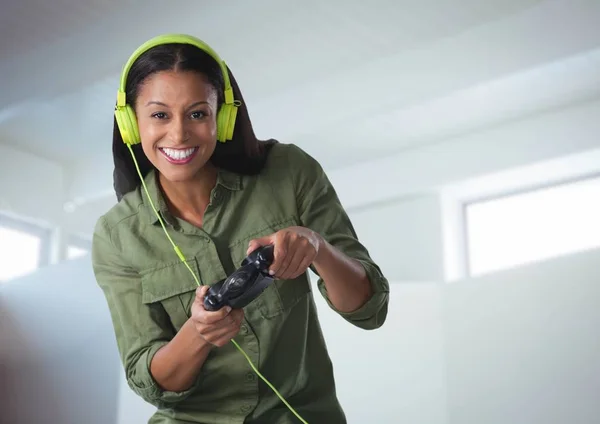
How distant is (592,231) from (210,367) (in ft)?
7.91

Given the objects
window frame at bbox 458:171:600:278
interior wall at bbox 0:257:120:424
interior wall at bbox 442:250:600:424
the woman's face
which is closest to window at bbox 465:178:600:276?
window frame at bbox 458:171:600:278

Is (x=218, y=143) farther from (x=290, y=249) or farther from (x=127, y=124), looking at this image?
(x=290, y=249)

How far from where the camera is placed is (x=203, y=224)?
1.02 meters

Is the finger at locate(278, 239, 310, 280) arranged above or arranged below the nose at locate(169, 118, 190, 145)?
below

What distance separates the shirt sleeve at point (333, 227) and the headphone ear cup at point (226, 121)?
0.33 ft

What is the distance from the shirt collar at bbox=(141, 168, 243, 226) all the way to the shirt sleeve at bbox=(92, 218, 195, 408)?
65mm

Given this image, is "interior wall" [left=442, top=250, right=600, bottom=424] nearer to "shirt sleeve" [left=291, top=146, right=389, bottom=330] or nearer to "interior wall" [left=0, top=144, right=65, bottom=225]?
"shirt sleeve" [left=291, top=146, right=389, bottom=330]

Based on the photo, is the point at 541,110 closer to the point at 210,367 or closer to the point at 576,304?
the point at 576,304

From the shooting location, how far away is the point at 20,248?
3.42m

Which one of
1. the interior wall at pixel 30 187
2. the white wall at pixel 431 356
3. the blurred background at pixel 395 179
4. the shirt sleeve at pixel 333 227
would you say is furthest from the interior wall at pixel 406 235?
the shirt sleeve at pixel 333 227

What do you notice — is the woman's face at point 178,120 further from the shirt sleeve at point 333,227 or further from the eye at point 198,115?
the shirt sleeve at point 333,227

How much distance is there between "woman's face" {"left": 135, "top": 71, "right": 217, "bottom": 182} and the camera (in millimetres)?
963

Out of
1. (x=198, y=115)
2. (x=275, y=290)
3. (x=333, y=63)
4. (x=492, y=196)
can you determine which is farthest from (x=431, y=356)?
(x=198, y=115)

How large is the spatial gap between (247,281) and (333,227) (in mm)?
223
